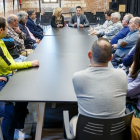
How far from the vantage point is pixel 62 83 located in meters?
2.20

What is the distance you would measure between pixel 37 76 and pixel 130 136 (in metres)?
1.16

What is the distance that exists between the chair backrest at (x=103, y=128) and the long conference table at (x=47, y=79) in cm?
39

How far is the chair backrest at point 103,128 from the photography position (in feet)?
4.73

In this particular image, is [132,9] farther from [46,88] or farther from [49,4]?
[46,88]

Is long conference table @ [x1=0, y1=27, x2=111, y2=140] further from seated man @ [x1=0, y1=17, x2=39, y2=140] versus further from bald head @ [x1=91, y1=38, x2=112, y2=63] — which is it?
bald head @ [x1=91, y1=38, x2=112, y2=63]

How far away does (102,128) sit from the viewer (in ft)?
4.79

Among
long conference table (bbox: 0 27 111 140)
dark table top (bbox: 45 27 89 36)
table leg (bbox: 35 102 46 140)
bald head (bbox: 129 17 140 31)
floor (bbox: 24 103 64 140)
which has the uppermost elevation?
bald head (bbox: 129 17 140 31)

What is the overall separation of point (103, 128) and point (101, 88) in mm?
261

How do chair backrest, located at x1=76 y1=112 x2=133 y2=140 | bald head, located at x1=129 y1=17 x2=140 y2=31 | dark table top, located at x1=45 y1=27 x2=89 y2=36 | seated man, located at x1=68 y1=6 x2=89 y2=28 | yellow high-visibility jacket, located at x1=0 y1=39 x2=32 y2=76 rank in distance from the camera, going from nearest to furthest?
chair backrest, located at x1=76 y1=112 x2=133 y2=140
yellow high-visibility jacket, located at x1=0 y1=39 x2=32 y2=76
bald head, located at x1=129 y1=17 x2=140 y2=31
dark table top, located at x1=45 y1=27 x2=89 y2=36
seated man, located at x1=68 y1=6 x2=89 y2=28

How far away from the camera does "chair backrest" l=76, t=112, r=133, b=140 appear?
4.73 ft

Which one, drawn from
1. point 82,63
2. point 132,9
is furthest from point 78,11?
point 132,9

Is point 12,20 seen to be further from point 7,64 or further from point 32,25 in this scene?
point 32,25

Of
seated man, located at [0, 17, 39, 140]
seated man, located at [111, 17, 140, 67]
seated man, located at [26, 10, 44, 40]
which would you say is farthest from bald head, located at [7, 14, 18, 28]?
seated man, located at [111, 17, 140, 67]

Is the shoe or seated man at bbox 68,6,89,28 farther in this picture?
seated man at bbox 68,6,89,28
